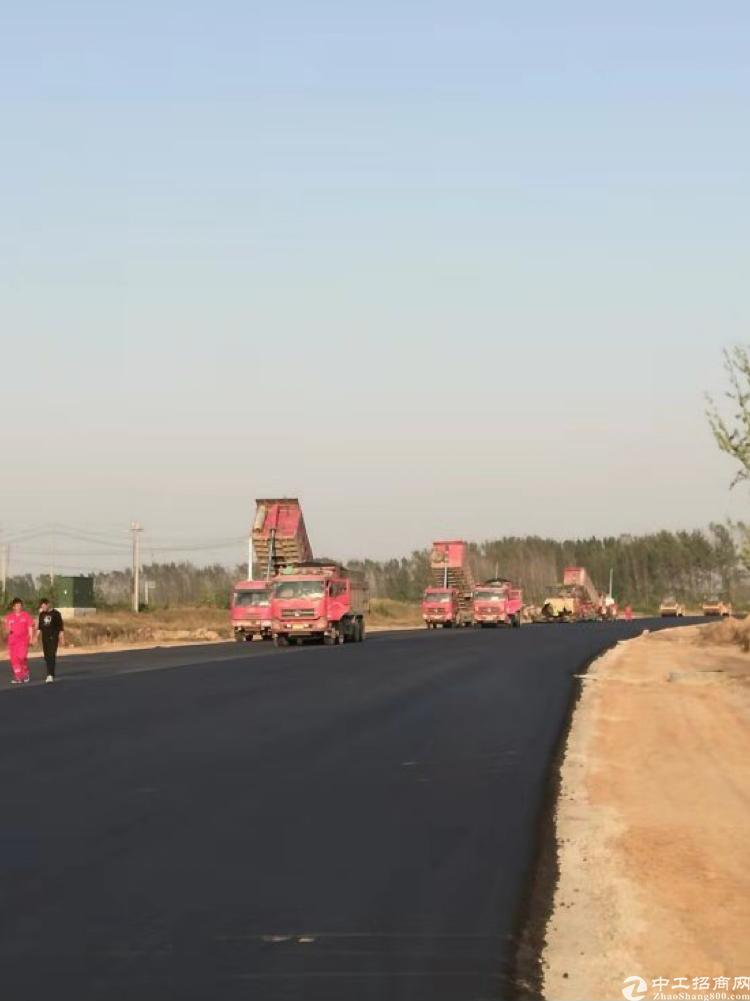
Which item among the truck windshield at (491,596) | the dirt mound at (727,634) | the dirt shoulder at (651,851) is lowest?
the dirt shoulder at (651,851)

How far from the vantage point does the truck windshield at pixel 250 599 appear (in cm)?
6284

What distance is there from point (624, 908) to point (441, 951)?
204 cm

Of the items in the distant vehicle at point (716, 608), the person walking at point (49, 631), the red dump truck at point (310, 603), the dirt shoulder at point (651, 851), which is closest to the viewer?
the dirt shoulder at point (651, 851)

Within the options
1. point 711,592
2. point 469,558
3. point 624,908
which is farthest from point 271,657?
point 711,592

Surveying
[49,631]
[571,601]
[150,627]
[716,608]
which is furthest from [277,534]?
[716,608]

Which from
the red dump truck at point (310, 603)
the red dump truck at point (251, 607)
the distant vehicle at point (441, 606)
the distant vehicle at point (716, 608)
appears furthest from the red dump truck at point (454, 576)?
the distant vehicle at point (716, 608)

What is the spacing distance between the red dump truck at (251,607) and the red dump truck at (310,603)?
3.00m

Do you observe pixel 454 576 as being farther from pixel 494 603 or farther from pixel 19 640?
pixel 19 640

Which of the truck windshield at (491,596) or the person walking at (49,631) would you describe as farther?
the truck windshield at (491,596)

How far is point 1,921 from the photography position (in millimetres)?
9508

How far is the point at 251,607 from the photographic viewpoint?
63.5 meters

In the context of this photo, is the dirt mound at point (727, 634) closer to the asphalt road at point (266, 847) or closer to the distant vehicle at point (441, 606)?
the distant vehicle at point (441, 606)

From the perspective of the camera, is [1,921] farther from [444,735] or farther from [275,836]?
[444,735]

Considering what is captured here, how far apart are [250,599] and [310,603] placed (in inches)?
244
